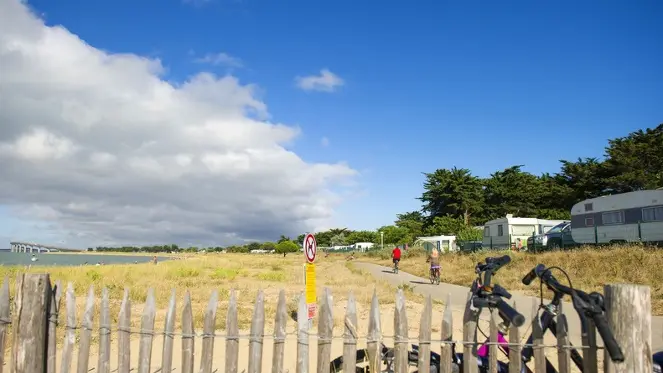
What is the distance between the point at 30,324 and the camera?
391cm

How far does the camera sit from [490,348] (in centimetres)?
328

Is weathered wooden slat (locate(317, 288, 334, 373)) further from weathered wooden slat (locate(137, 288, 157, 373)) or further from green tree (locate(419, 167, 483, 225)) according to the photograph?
green tree (locate(419, 167, 483, 225))

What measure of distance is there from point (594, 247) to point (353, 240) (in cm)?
8125

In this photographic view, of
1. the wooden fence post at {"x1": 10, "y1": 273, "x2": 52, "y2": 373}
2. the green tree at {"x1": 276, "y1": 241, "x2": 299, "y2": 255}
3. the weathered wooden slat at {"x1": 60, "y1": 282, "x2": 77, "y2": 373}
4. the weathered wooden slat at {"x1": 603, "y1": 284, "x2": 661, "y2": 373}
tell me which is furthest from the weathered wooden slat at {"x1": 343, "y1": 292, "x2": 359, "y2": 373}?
the green tree at {"x1": 276, "y1": 241, "x2": 299, "y2": 255}

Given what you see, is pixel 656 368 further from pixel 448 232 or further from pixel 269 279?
pixel 448 232

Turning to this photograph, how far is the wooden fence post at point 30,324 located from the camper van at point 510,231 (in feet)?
105

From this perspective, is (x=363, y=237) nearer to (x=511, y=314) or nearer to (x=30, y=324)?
(x=30, y=324)

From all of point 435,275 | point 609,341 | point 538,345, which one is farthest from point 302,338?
point 435,275

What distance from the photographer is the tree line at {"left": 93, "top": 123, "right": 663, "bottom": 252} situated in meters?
44.2

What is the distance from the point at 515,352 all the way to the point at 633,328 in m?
0.75

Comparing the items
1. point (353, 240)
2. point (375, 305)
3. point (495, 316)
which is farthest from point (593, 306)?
point (353, 240)

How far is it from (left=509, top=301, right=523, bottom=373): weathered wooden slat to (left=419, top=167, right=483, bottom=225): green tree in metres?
61.1

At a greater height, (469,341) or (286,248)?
(469,341)

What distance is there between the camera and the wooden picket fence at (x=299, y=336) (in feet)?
9.16
